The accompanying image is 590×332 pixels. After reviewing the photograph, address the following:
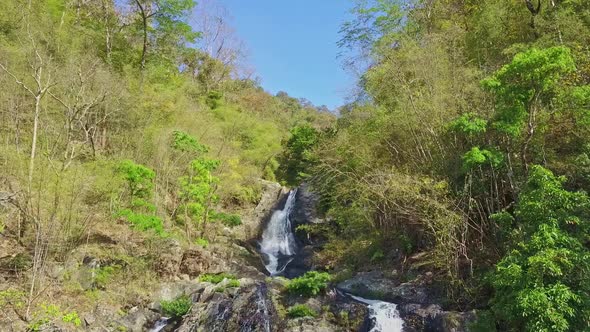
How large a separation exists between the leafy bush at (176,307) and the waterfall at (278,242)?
6065 mm

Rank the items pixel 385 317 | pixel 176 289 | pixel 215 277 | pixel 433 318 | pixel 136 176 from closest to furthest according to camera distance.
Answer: pixel 433 318 → pixel 385 317 → pixel 176 289 → pixel 136 176 → pixel 215 277

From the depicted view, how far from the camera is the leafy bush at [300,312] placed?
9637mm

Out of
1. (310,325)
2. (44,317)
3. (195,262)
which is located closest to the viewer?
(44,317)

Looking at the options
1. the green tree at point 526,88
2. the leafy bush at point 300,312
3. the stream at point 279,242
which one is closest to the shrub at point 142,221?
the leafy bush at point 300,312

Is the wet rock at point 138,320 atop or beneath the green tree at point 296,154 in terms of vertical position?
beneath

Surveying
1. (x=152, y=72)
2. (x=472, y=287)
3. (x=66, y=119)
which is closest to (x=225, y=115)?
(x=152, y=72)

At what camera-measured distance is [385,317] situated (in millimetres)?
9430

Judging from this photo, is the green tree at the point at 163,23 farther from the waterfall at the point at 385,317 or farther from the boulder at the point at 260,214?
the waterfall at the point at 385,317

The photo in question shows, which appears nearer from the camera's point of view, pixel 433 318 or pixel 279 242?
pixel 433 318

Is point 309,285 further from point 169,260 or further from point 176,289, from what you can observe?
point 169,260

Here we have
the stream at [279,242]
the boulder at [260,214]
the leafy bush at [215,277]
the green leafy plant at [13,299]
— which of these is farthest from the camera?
the boulder at [260,214]

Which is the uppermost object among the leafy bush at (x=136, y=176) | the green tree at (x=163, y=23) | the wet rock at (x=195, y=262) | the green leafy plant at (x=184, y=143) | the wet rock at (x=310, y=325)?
the green tree at (x=163, y=23)

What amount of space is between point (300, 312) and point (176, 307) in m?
3.06

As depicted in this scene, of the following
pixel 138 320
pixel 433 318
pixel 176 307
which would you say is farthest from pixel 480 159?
pixel 138 320
